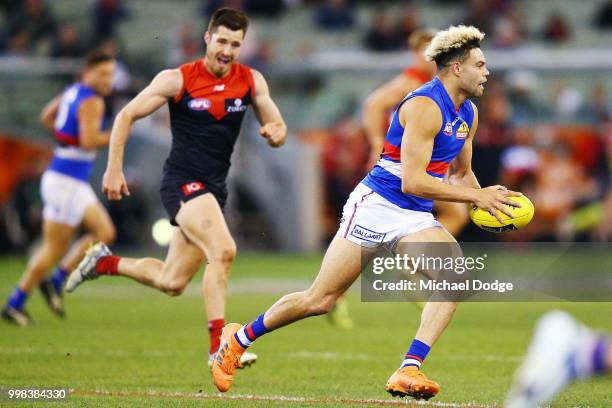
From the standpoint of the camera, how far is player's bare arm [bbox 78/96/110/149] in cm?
1287

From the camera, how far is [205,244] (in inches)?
366

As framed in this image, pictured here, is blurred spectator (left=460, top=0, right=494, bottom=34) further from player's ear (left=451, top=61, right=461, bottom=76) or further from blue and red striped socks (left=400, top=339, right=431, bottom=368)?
blue and red striped socks (left=400, top=339, right=431, bottom=368)

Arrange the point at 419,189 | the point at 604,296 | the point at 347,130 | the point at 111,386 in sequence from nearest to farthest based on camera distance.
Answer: the point at 419,189, the point at 111,386, the point at 604,296, the point at 347,130

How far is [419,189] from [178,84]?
267 cm

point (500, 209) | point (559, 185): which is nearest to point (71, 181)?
point (500, 209)

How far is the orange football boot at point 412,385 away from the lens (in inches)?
284

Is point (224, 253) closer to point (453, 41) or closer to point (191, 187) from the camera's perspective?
point (191, 187)

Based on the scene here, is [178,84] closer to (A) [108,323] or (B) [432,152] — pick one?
(B) [432,152]

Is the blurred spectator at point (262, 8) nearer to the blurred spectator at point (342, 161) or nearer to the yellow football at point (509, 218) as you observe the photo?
the blurred spectator at point (342, 161)

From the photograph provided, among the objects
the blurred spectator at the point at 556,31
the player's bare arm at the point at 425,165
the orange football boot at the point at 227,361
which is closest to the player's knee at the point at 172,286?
the orange football boot at the point at 227,361

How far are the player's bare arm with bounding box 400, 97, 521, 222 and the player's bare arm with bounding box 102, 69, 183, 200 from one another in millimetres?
2402

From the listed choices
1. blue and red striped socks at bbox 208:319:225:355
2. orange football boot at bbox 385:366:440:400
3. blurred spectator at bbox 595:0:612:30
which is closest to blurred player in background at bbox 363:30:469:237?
blue and red striped socks at bbox 208:319:225:355

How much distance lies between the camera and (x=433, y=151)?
780 centimetres

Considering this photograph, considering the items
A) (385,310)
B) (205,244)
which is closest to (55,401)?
(205,244)
